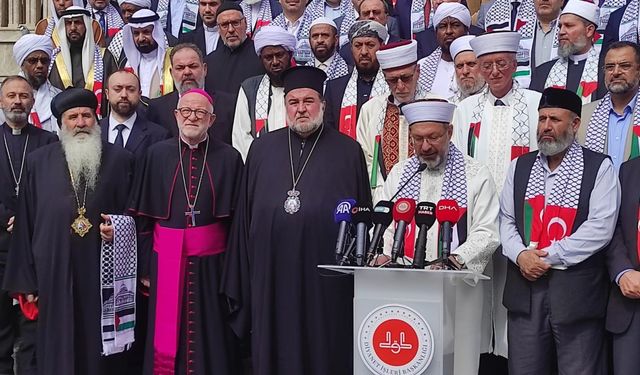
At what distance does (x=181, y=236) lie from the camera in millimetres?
5465

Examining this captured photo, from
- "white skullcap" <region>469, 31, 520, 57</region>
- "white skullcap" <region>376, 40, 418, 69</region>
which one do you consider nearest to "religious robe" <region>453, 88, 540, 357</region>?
"white skullcap" <region>469, 31, 520, 57</region>

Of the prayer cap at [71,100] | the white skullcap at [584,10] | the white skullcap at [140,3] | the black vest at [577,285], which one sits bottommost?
the black vest at [577,285]

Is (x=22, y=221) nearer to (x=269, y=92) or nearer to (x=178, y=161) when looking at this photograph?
(x=178, y=161)

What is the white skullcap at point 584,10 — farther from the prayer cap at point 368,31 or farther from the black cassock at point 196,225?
the black cassock at point 196,225

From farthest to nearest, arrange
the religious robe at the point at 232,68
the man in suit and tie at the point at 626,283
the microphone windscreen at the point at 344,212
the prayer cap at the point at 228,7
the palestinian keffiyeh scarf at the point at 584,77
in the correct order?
the prayer cap at the point at 228,7 < the religious robe at the point at 232,68 < the palestinian keffiyeh scarf at the point at 584,77 < the man in suit and tie at the point at 626,283 < the microphone windscreen at the point at 344,212

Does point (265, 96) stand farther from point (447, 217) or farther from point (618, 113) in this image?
point (447, 217)

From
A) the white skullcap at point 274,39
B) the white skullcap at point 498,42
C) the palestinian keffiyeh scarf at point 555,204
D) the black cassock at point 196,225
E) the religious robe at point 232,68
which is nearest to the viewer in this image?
the palestinian keffiyeh scarf at point 555,204

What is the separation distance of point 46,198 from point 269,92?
6.00 ft

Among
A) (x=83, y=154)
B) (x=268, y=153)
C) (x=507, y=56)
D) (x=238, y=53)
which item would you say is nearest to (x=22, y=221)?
(x=83, y=154)

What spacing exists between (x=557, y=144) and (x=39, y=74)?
4.43 m

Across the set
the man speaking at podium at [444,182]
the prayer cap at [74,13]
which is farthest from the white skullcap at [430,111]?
the prayer cap at [74,13]

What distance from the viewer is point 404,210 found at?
13.9 feet

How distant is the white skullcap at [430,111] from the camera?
193 inches

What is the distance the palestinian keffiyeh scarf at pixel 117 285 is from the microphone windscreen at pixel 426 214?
7.07 feet
